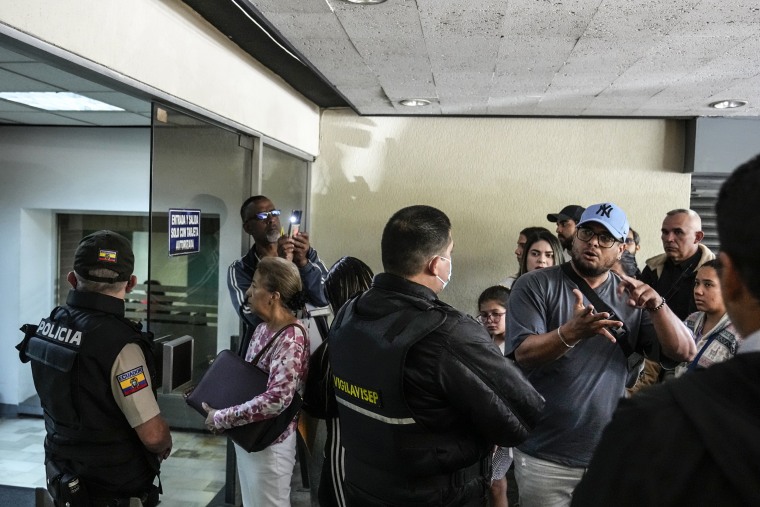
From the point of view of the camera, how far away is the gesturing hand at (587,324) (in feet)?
6.73

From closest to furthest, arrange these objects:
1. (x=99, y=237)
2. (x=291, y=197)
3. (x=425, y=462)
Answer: (x=425, y=462)
(x=99, y=237)
(x=291, y=197)

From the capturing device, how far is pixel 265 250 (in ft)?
12.2

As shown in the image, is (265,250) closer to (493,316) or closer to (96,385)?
(493,316)

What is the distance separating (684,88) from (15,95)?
184 inches

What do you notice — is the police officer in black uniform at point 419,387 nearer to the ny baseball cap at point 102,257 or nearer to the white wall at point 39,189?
the ny baseball cap at point 102,257

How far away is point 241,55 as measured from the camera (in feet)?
12.6

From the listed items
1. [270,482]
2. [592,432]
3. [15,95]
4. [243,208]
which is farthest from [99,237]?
[15,95]

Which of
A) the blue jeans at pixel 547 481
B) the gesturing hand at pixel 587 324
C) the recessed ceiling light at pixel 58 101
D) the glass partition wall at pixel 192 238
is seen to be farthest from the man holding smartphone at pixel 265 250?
the gesturing hand at pixel 587 324

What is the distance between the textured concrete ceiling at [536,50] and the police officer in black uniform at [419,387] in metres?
1.36

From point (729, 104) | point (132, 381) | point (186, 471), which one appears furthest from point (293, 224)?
point (729, 104)

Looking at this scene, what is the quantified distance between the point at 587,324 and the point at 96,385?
1726 mm

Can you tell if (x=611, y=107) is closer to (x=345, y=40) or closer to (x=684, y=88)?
(x=684, y=88)

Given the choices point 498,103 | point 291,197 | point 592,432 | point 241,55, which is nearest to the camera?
point 592,432

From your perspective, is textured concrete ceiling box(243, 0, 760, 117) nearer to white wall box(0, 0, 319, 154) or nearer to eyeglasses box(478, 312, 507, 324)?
white wall box(0, 0, 319, 154)
